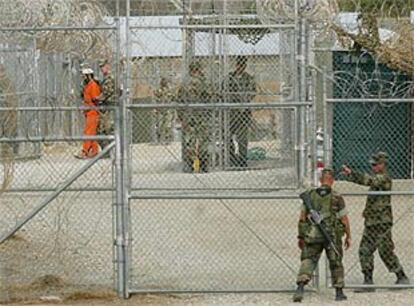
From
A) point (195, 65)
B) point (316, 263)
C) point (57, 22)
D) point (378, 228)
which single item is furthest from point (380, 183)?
point (195, 65)

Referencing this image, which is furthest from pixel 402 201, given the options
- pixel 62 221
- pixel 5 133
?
pixel 5 133

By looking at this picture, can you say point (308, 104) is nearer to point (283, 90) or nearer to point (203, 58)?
point (283, 90)

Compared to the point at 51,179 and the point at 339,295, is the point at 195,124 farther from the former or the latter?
the point at 339,295

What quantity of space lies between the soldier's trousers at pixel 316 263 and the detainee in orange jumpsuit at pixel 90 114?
2383 mm

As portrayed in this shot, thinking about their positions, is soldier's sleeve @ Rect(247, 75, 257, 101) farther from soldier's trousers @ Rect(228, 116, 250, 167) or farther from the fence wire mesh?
the fence wire mesh

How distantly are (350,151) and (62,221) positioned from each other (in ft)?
20.4

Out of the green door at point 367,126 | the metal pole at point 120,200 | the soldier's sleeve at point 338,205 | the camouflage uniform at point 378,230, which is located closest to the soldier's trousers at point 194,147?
the green door at point 367,126

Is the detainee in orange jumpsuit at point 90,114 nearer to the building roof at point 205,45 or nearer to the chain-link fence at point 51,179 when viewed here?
the chain-link fence at point 51,179

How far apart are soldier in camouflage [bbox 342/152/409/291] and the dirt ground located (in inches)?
10.5

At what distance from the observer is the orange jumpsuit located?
13.1 meters

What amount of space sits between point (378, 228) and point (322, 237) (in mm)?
881

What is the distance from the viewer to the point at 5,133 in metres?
10.4

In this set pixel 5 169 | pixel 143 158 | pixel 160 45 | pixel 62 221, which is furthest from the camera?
pixel 160 45

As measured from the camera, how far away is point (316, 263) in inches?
352
